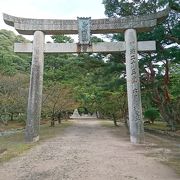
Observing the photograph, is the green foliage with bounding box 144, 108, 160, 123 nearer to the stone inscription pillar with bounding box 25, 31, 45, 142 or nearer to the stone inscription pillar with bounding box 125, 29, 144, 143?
the stone inscription pillar with bounding box 125, 29, 144, 143

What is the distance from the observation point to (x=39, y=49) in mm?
16234

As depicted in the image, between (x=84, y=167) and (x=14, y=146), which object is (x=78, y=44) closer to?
(x=14, y=146)

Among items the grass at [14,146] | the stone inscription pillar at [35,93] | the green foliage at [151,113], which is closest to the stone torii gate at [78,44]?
the stone inscription pillar at [35,93]

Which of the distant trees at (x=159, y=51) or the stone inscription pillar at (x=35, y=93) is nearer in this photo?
the stone inscription pillar at (x=35, y=93)

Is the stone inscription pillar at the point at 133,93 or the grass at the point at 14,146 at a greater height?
the stone inscription pillar at the point at 133,93

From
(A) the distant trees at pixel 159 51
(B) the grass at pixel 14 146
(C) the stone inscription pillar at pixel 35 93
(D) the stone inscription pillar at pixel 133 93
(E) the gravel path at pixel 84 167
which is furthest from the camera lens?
(A) the distant trees at pixel 159 51

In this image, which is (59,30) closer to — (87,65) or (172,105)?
(87,65)

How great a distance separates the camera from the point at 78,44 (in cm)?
1653

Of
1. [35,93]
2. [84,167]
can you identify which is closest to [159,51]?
[35,93]

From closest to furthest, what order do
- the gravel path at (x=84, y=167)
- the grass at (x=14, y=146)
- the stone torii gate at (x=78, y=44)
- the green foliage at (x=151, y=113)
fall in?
the gravel path at (x=84, y=167)
the grass at (x=14, y=146)
the stone torii gate at (x=78, y=44)
the green foliage at (x=151, y=113)

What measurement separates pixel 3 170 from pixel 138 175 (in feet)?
11.9

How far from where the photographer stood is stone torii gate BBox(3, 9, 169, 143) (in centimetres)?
1562

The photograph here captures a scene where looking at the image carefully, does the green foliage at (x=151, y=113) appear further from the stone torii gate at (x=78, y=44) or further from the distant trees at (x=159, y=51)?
the stone torii gate at (x=78, y=44)

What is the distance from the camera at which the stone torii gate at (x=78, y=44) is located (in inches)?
615
